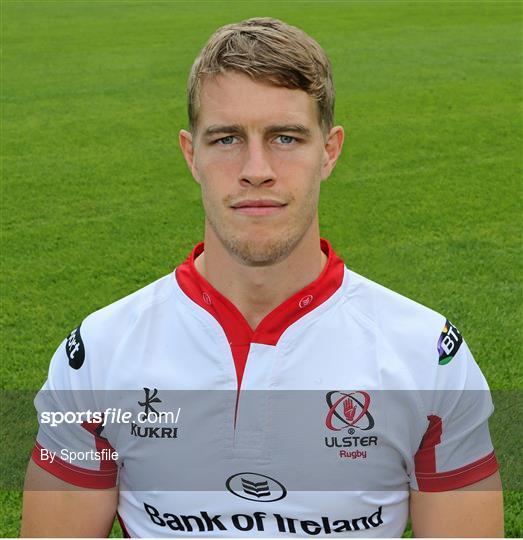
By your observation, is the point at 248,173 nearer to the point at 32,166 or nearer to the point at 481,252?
the point at 481,252

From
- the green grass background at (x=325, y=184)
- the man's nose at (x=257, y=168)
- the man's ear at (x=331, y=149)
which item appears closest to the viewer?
the man's nose at (x=257, y=168)

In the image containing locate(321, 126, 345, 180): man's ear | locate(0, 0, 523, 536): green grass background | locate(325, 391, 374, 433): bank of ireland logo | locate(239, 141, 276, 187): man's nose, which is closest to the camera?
locate(239, 141, 276, 187): man's nose

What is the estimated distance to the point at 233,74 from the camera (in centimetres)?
217

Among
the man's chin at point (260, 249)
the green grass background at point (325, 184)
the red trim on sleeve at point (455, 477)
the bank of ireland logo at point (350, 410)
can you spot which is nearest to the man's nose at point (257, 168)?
the man's chin at point (260, 249)

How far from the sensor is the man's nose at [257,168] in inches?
83.9

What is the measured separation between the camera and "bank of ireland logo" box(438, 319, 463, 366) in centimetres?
221

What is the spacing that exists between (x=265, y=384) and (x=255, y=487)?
266 millimetres

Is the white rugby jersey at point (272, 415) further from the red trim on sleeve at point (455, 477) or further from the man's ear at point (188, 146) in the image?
the man's ear at point (188, 146)

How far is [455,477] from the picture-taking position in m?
2.23

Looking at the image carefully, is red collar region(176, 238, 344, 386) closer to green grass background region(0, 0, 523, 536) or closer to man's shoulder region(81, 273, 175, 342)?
man's shoulder region(81, 273, 175, 342)

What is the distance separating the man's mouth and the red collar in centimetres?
27

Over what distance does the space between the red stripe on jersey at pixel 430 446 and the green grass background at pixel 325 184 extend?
6.72 feet

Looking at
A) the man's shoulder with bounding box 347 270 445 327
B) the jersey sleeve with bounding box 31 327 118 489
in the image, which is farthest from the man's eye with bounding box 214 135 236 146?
the jersey sleeve with bounding box 31 327 118 489

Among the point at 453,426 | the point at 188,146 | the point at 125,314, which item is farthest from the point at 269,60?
the point at 453,426
